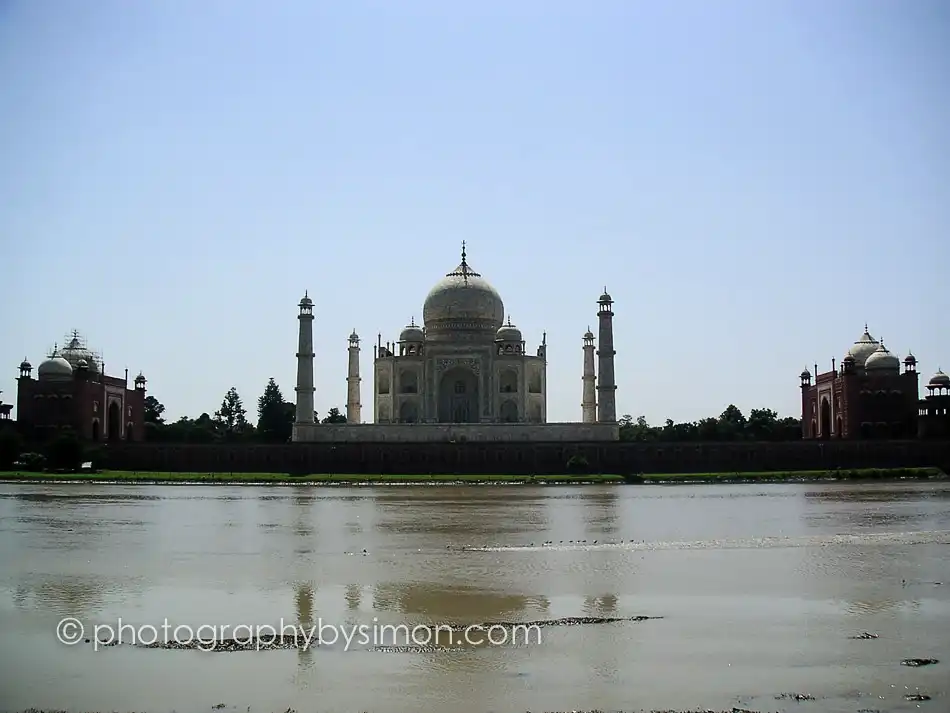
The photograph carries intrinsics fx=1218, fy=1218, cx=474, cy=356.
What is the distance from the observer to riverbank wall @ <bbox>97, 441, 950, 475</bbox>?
46.1m

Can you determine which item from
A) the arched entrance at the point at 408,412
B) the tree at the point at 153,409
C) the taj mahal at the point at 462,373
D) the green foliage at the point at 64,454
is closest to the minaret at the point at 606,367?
the taj mahal at the point at 462,373

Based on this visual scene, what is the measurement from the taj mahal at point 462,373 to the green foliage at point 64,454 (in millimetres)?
8844

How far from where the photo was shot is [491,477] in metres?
43.5

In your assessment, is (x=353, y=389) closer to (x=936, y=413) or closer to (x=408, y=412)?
(x=408, y=412)

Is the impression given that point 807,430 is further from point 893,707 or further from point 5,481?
point 893,707

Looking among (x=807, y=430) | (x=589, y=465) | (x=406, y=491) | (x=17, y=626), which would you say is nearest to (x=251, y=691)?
(x=17, y=626)

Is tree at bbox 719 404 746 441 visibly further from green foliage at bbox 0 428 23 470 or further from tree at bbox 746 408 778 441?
green foliage at bbox 0 428 23 470

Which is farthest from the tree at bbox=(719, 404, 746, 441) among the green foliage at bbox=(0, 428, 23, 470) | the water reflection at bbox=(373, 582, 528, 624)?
the water reflection at bbox=(373, 582, 528, 624)

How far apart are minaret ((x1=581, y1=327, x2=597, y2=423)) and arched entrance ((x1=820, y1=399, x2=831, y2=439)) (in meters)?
10.9

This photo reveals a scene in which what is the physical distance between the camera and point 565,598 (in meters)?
13.6

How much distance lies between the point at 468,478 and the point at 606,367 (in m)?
11.2

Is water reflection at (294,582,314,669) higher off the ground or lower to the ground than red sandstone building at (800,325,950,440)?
lower

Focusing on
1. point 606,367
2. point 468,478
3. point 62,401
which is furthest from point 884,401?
point 62,401

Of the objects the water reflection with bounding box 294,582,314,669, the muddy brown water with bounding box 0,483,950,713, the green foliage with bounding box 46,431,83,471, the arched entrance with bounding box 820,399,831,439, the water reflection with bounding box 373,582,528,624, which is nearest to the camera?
the muddy brown water with bounding box 0,483,950,713
